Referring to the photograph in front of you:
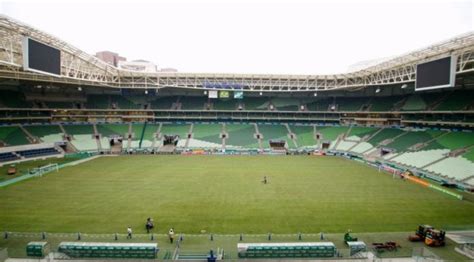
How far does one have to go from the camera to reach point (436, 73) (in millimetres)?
27766

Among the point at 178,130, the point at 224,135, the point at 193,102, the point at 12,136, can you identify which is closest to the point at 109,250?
the point at 12,136

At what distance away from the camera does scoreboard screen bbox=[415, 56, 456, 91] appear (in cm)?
2617

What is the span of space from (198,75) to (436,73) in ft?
115

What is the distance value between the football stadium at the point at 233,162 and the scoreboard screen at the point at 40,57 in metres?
0.14

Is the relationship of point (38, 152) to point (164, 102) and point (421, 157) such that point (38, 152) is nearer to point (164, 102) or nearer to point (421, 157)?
point (164, 102)

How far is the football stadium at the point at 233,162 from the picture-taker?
15.8 m

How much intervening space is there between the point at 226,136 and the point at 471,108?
37356 mm

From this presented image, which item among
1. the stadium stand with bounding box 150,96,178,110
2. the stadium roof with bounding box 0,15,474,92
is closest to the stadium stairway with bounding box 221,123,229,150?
the stadium roof with bounding box 0,15,474,92

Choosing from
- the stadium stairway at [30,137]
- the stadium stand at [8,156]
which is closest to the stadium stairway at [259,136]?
the stadium stairway at [30,137]

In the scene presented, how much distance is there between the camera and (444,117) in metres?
41.0

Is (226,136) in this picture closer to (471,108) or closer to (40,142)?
(40,142)

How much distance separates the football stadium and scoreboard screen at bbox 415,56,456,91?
129 mm

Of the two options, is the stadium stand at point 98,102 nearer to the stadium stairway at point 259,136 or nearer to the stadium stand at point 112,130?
the stadium stand at point 112,130

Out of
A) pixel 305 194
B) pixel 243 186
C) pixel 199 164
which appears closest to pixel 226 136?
pixel 199 164
